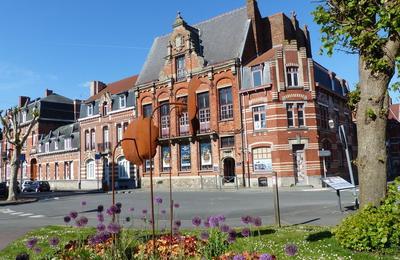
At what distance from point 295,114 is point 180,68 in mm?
12751

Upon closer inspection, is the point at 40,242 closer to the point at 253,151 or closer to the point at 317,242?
the point at 317,242

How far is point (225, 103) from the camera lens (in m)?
33.9

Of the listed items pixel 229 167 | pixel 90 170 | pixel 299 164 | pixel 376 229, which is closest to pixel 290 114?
pixel 299 164

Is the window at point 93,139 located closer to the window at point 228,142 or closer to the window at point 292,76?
the window at point 228,142

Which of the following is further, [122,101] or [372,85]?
[122,101]

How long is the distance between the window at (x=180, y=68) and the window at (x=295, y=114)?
37.2ft

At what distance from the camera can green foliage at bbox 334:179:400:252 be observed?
5914 mm

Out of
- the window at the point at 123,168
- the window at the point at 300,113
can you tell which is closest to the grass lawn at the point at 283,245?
the window at the point at 300,113

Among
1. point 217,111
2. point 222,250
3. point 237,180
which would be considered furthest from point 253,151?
point 222,250

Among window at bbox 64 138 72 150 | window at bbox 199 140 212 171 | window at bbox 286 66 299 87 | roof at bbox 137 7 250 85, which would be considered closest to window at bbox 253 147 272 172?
window at bbox 199 140 212 171

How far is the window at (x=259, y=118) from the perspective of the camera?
3125 cm

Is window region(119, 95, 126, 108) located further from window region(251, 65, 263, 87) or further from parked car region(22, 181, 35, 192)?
window region(251, 65, 263, 87)

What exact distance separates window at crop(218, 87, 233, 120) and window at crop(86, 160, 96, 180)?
20.1 meters

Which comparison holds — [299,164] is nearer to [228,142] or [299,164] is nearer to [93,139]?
[228,142]
